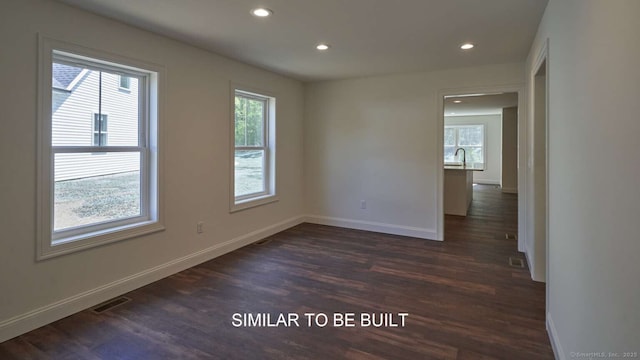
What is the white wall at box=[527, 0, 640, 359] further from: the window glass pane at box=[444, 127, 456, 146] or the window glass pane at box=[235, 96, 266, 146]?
the window glass pane at box=[444, 127, 456, 146]

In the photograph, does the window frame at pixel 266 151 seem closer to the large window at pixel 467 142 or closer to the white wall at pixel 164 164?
the white wall at pixel 164 164

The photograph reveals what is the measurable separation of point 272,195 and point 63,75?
3017mm

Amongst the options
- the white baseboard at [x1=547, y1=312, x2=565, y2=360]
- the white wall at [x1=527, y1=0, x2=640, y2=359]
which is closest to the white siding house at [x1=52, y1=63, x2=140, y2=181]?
the white wall at [x1=527, y1=0, x2=640, y2=359]

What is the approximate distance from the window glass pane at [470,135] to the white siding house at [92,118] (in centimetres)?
1142

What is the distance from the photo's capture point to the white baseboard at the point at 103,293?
239cm

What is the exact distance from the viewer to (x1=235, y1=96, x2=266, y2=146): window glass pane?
462cm

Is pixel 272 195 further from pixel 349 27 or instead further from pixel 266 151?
pixel 349 27

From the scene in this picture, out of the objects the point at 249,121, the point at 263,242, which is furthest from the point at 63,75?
the point at 263,242

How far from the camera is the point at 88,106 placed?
2.87m

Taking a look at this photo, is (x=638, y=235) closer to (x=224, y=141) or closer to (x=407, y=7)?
(x=407, y=7)

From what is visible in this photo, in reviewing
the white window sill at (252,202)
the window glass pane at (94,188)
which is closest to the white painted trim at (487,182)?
the white window sill at (252,202)

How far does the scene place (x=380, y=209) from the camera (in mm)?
5344

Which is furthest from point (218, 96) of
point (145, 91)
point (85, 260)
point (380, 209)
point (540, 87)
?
point (540, 87)

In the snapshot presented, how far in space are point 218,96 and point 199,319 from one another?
98.6 inches
